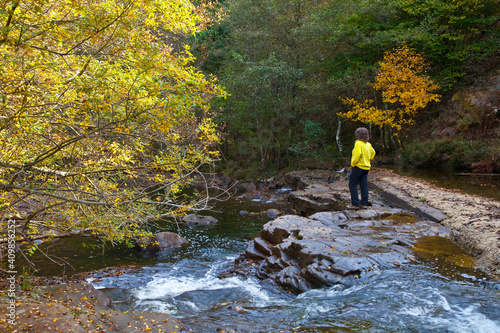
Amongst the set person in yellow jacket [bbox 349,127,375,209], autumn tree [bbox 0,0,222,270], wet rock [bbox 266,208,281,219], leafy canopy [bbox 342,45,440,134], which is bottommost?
wet rock [bbox 266,208,281,219]

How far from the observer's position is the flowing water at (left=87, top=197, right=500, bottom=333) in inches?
166

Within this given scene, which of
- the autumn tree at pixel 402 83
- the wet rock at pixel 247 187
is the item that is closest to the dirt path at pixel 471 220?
the autumn tree at pixel 402 83

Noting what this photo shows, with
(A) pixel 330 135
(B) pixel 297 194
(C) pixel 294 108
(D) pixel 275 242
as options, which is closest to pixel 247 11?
(C) pixel 294 108

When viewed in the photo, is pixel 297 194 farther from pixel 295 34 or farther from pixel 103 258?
pixel 295 34

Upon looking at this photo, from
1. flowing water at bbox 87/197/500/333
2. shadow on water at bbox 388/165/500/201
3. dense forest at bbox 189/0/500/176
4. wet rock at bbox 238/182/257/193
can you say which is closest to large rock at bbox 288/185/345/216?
shadow on water at bbox 388/165/500/201

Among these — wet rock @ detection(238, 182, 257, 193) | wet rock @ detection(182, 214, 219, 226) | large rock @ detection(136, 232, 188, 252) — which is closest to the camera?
large rock @ detection(136, 232, 188, 252)

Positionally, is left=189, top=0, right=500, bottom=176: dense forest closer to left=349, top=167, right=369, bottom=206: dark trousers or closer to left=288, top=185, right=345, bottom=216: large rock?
left=288, top=185, right=345, bottom=216: large rock

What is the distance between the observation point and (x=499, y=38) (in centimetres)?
2066

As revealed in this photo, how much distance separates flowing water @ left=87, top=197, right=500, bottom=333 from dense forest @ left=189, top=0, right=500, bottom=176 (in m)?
13.3

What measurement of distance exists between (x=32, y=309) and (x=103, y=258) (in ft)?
16.8

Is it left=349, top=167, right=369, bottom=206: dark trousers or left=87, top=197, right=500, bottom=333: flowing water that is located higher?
left=349, top=167, right=369, bottom=206: dark trousers

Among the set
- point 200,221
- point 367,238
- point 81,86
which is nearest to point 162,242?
point 200,221

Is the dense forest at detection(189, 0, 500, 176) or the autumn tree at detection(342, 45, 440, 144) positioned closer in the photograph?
the autumn tree at detection(342, 45, 440, 144)

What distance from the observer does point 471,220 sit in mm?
7020
